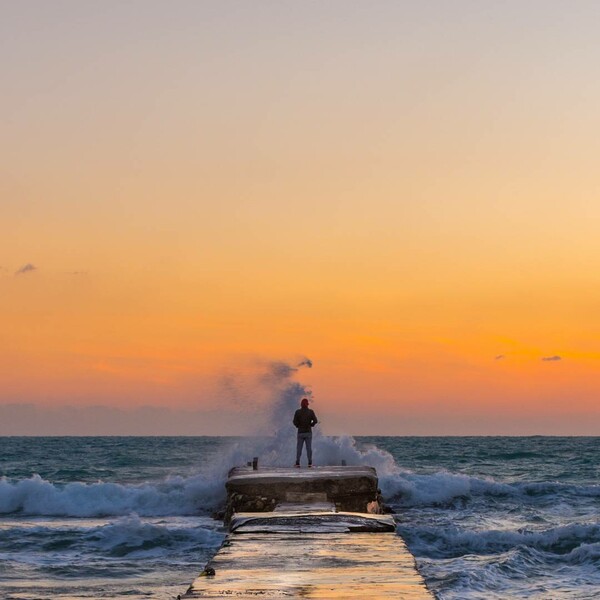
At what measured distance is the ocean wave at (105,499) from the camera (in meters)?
27.8

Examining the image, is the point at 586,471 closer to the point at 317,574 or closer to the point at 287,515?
the point at 287,515

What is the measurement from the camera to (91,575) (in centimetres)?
1622

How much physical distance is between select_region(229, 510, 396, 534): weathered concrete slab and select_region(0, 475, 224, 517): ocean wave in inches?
522

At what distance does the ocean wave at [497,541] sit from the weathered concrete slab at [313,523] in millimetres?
5544

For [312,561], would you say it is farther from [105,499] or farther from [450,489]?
[450,489]

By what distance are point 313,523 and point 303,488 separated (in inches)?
315

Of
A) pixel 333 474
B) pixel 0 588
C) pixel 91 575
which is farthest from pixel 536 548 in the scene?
pixel 0 588

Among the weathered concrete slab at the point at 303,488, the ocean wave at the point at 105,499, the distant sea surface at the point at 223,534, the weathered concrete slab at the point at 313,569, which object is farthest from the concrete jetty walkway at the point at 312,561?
the ocean wave at the point at 105,499

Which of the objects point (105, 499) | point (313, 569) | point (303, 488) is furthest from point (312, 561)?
point (105, 499)

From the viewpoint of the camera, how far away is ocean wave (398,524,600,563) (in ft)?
64.0

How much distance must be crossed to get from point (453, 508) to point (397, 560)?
19599 millimetres

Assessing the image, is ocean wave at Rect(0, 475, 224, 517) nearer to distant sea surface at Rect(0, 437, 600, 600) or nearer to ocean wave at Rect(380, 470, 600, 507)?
distant sea surface at Rect(0, 437, 600, 600)

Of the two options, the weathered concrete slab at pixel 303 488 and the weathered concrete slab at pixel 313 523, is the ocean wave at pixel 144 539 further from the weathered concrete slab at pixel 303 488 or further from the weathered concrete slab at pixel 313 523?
the weathered concrete slab at pixel 313 523

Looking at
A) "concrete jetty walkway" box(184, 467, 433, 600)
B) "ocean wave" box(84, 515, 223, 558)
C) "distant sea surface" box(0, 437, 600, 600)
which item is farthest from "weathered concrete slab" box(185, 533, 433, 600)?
"ocean wave" box(84, 515, 223, 558)
